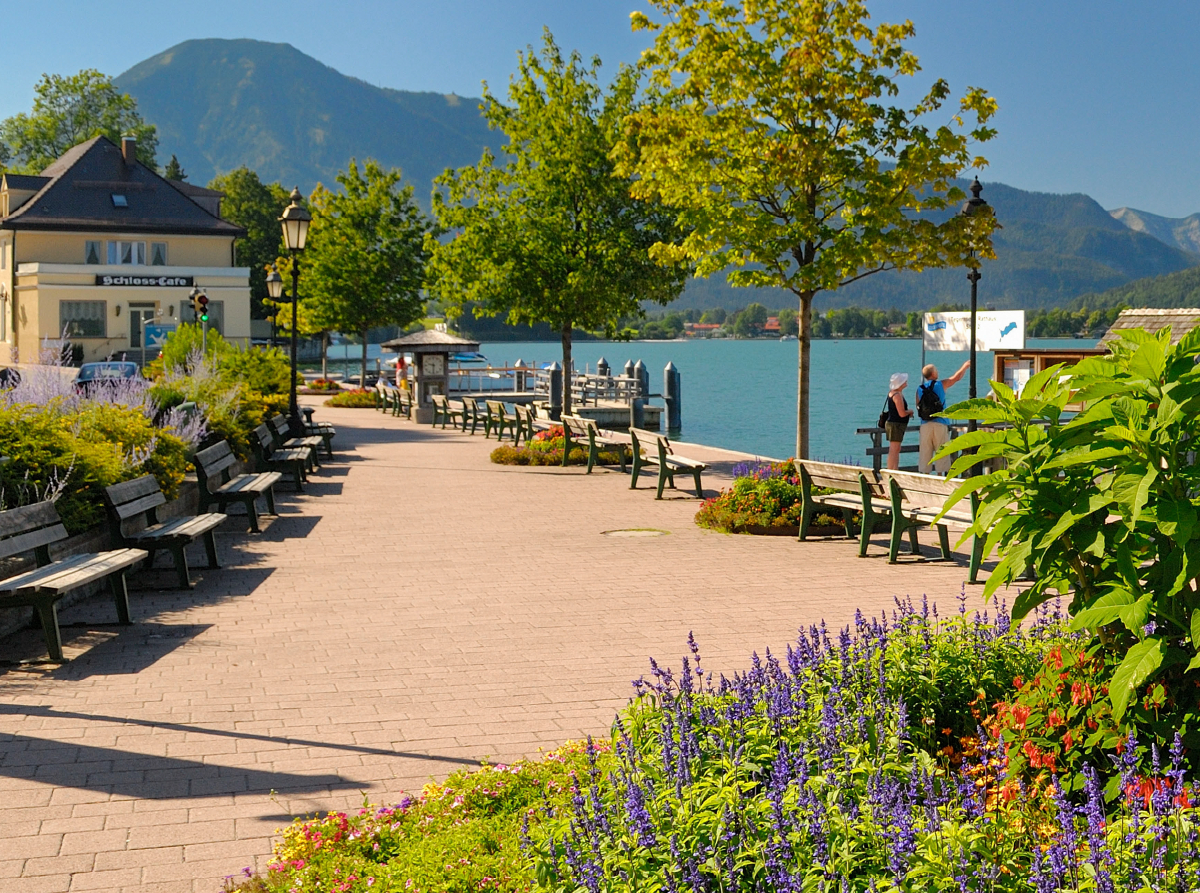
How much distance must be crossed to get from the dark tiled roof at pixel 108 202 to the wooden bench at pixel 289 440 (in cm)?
4410

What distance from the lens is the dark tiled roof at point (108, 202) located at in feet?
195

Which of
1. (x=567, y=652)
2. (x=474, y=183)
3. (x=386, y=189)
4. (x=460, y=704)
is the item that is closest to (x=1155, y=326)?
(x=474, y=183)

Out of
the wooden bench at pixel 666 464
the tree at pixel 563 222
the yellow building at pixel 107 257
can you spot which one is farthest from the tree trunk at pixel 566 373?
the yellow building at pixel 107 257

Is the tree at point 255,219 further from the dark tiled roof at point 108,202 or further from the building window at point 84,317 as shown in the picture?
the building window at point 84,317

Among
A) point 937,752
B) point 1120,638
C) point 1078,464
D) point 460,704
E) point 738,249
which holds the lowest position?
point 460,704

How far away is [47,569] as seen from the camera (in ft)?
25.9

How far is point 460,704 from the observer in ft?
21.7

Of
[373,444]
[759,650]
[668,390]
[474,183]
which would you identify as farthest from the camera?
[668,390]

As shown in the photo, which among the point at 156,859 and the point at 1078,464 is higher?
the point at 1078,464

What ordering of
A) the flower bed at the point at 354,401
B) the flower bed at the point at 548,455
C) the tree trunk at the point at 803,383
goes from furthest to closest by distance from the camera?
the flower bed at the point at 354,401 < the flower bed at the point at 548,455 < the tree trunk at the point at 803,383

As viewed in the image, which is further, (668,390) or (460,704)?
(668,390)

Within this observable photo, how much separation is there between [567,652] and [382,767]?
233 cm

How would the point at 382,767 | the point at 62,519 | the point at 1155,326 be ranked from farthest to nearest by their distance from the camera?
the point at 1155,326
the point at 62,519
the point at 382,767

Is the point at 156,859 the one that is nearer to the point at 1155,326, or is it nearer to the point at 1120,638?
the point at 1120,638
